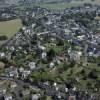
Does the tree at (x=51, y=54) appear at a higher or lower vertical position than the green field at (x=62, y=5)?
higher

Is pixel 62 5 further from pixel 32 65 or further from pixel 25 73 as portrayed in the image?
pixel 25 73

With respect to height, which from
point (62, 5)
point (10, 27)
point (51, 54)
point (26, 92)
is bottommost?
point (62, 5)

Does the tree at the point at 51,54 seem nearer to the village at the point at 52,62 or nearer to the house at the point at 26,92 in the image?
the village at the point at 52,62

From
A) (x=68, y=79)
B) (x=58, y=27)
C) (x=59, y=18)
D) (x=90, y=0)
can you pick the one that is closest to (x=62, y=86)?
(x=68, y=79)

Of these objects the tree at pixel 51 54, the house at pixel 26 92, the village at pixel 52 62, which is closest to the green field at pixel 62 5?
the village at pixel 52 62

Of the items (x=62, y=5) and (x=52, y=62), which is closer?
(x=52, y=62)

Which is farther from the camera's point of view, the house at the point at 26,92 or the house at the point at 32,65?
the house at the point at 32,65

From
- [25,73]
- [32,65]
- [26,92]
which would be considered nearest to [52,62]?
[32,65]
